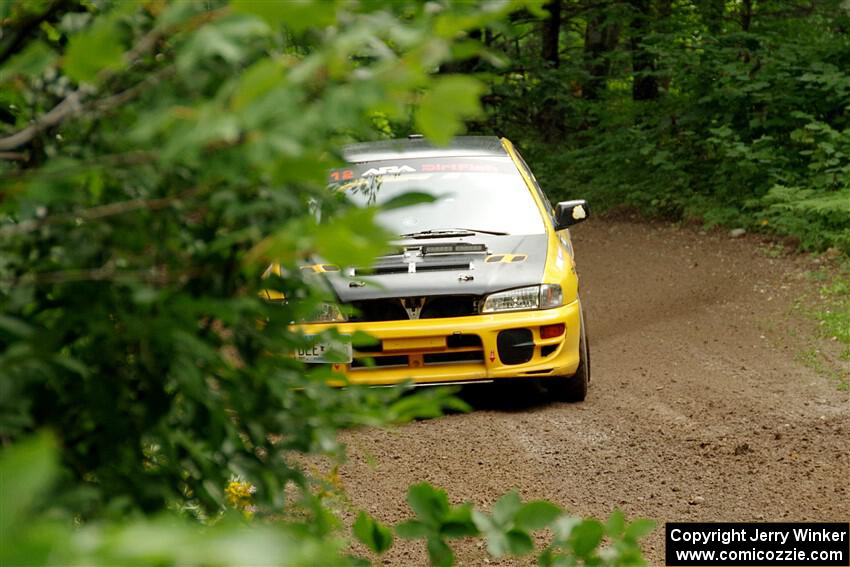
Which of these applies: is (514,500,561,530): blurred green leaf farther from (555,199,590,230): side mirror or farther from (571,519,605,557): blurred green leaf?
(555,199,590,230): side mirror

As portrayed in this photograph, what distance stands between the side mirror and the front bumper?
3.27ft

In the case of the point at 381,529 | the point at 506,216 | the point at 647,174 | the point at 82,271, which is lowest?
the point at 647,174

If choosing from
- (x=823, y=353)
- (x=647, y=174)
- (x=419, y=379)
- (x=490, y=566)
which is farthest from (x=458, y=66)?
(x=490, y=566)

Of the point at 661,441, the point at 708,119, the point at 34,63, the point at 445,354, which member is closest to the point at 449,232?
the point at 445,354

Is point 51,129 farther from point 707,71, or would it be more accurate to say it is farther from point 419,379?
point 707,71

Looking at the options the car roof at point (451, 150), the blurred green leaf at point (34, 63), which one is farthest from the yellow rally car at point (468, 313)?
the blurred green leaf at point (34, 63)

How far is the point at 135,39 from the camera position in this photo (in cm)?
152

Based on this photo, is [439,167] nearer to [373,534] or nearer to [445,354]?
[445,354]

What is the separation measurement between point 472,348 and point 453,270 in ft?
1.73

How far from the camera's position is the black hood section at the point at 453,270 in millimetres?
7312

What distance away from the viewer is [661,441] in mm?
6895

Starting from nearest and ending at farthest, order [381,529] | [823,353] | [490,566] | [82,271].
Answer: [82,271], [381,529], [490,566], [823,353]

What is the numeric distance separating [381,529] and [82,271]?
798 mm

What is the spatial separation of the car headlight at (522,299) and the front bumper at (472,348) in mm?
42
